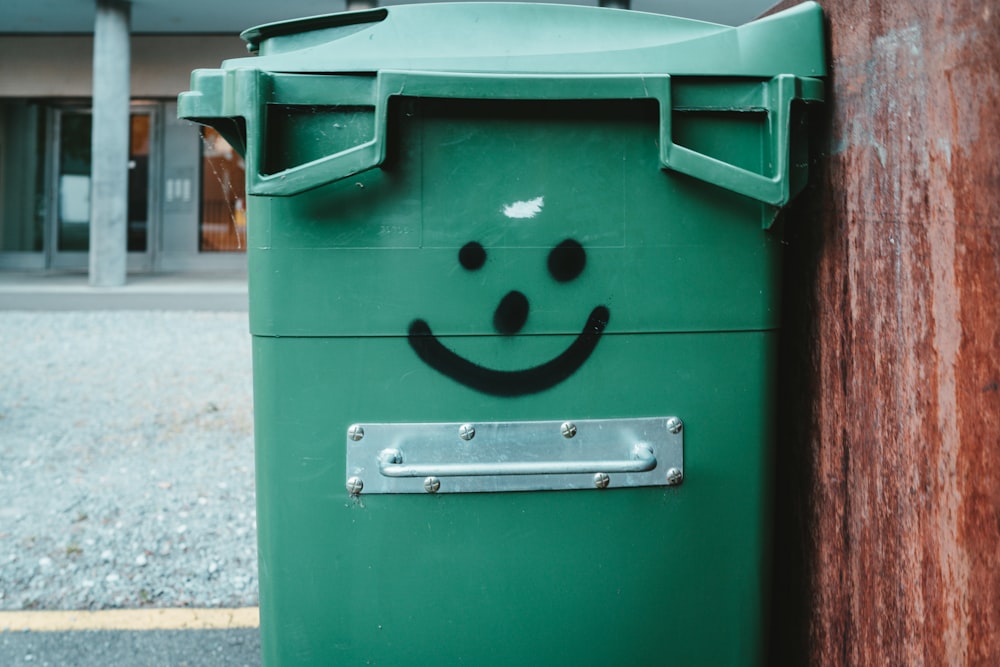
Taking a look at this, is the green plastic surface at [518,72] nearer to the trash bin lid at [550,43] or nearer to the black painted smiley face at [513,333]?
the trash bin lid at [550,43]

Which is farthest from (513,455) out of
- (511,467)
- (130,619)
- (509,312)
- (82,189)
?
(82,189)

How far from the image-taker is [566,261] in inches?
54.7

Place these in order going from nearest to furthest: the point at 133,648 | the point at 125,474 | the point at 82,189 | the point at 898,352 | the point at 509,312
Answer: the point at 898,352
the point at 509,312
the point at 133,648
the point at 125,474
the point at 82,189

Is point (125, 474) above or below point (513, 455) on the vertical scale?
below

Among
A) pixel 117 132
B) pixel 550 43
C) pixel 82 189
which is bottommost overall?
pixel 550 43

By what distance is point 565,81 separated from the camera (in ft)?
4.43

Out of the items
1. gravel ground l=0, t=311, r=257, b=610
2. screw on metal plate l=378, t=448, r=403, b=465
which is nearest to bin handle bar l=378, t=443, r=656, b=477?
screw on metal plate l=378, t=448, r=403, b=465

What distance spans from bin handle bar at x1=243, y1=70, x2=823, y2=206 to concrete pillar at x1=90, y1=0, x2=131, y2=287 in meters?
9.44

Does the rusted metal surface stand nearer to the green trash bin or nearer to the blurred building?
the green trash bin

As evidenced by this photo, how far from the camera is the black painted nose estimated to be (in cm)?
138

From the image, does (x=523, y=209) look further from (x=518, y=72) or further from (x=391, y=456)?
(x=391, y=456)

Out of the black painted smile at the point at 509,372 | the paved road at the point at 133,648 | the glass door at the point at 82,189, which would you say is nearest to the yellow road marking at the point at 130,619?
the paved road at the point at 133,648

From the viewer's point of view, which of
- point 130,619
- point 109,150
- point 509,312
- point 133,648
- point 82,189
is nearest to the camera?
point 509,312

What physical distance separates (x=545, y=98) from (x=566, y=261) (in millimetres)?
275
